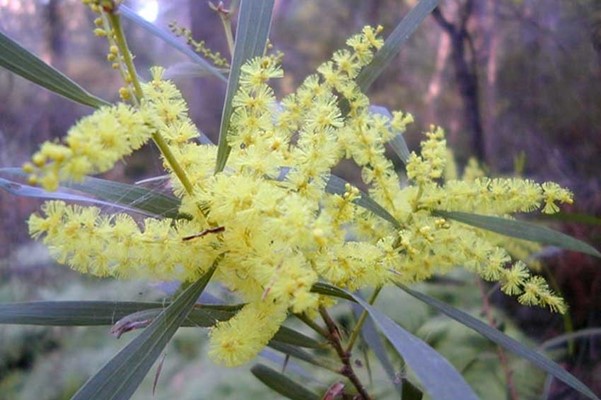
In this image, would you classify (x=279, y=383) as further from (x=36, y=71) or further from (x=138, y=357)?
(x=36, y=71)

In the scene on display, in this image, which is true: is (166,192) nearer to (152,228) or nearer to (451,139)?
(152,228)

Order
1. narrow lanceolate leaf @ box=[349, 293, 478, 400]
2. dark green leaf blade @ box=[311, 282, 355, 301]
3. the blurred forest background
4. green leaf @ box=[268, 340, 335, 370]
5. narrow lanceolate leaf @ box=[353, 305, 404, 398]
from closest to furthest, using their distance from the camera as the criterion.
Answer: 1. narrow lanceolate leaf @ box=[349, 293, 478, 400]
2. dark green leaf blade @ box=[311, 282, 355, 301]
3. green leaf @ box=[268, 340, 335, 370]
4. narrow lanceolate leaf @ box=[353, 305, 404, 398]
5. the blurred forest background

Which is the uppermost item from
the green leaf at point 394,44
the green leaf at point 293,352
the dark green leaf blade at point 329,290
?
the green leaf at point 394,44

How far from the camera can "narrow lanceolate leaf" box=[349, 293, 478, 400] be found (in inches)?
20.6

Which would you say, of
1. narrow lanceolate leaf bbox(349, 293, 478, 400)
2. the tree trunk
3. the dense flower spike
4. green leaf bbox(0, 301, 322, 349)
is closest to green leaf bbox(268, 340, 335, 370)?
green leaf bbox(0, 301, 322, 349)

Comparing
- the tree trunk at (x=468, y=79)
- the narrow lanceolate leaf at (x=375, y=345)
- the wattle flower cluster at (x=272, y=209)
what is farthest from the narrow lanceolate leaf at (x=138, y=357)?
the tree trunk at (x=468, y=79)

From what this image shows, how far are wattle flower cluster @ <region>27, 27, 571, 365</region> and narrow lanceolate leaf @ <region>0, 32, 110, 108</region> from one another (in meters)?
0.09

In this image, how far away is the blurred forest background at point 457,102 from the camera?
238cm

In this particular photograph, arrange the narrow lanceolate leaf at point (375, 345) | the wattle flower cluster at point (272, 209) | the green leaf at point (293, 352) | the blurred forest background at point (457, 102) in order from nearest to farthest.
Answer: the wattle flower cluster at point (272, 209) < the green leaf at point (293, 352) < the narrow lanceolate leaf at point (375, 345) < the blurred forest background at point (457, 102)

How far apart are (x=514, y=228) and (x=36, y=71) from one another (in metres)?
0.74

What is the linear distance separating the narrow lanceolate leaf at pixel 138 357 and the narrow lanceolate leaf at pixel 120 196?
0.36ft

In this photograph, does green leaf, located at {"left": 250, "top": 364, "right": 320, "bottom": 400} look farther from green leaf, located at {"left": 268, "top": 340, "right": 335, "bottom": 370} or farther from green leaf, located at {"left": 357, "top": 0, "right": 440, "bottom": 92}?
green leaf, located at {"left": 357, "top": 0, "right": 440, "bottom": 92}

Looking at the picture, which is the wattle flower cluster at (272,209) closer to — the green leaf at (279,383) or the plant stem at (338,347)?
the plant stem at (338,347)

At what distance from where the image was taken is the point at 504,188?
2.92ft
